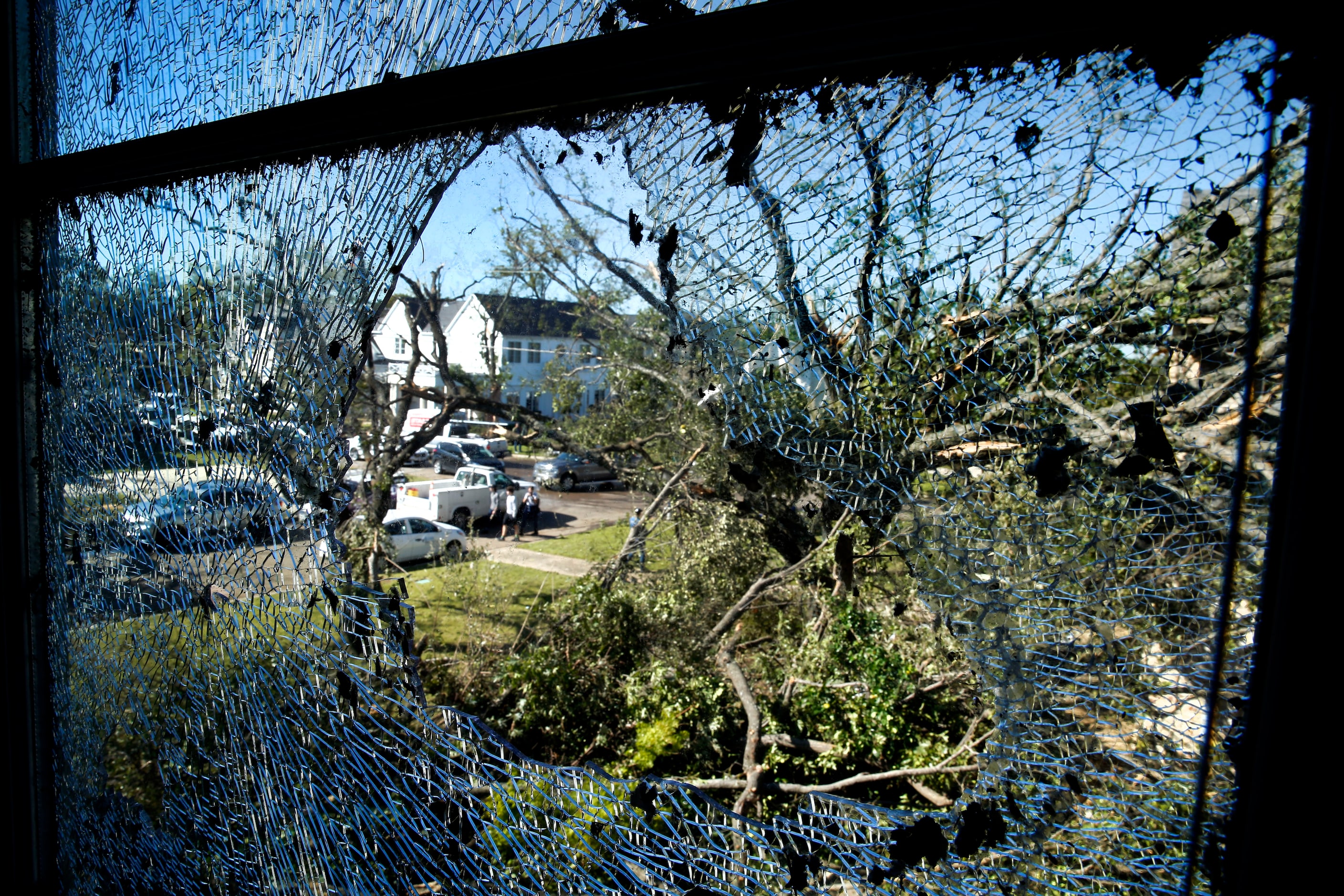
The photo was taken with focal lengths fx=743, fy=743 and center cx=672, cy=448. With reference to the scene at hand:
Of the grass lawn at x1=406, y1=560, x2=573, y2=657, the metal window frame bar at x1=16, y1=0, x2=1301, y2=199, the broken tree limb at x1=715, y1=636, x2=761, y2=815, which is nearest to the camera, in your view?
the metal window frame bar at x1=16, y1=0, x2=1301, y2=199

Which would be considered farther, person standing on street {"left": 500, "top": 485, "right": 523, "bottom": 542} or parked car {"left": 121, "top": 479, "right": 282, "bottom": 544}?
person standing on street {"left": 500, "top": 485, "right": 523, "bottom": 542}

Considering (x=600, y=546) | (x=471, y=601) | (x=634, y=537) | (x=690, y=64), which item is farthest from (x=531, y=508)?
(x=690, y=64)

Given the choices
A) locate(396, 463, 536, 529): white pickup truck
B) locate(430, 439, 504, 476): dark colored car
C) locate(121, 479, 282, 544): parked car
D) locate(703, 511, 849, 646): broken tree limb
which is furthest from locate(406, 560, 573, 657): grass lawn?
locate(430, 439, 504, 476): dark colored car

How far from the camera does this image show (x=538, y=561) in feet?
26.3

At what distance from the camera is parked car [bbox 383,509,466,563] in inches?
271

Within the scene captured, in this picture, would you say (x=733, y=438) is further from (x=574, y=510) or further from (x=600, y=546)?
(x=574, y=510)

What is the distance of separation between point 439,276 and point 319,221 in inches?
47.7

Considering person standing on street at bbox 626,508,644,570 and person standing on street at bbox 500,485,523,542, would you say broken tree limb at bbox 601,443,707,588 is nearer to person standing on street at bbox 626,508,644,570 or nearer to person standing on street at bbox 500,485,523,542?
person standing on street at bbox 626,508,644,570

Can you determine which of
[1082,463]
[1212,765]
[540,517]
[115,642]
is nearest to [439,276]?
[115,642]

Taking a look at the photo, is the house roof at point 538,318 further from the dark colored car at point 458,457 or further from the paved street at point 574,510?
the dark colored car at point 458,457

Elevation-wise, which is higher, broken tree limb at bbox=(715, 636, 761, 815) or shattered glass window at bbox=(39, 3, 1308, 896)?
shattered glass window at bbox=(39, 3, 1308, 896)

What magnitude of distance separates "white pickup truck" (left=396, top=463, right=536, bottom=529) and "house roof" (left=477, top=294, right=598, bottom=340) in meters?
1.86

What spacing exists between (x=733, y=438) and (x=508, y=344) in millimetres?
5630

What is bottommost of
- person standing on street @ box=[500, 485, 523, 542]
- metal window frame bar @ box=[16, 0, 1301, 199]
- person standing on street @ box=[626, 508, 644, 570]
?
person standing on street @ box=[500, 485, 523, 542]
